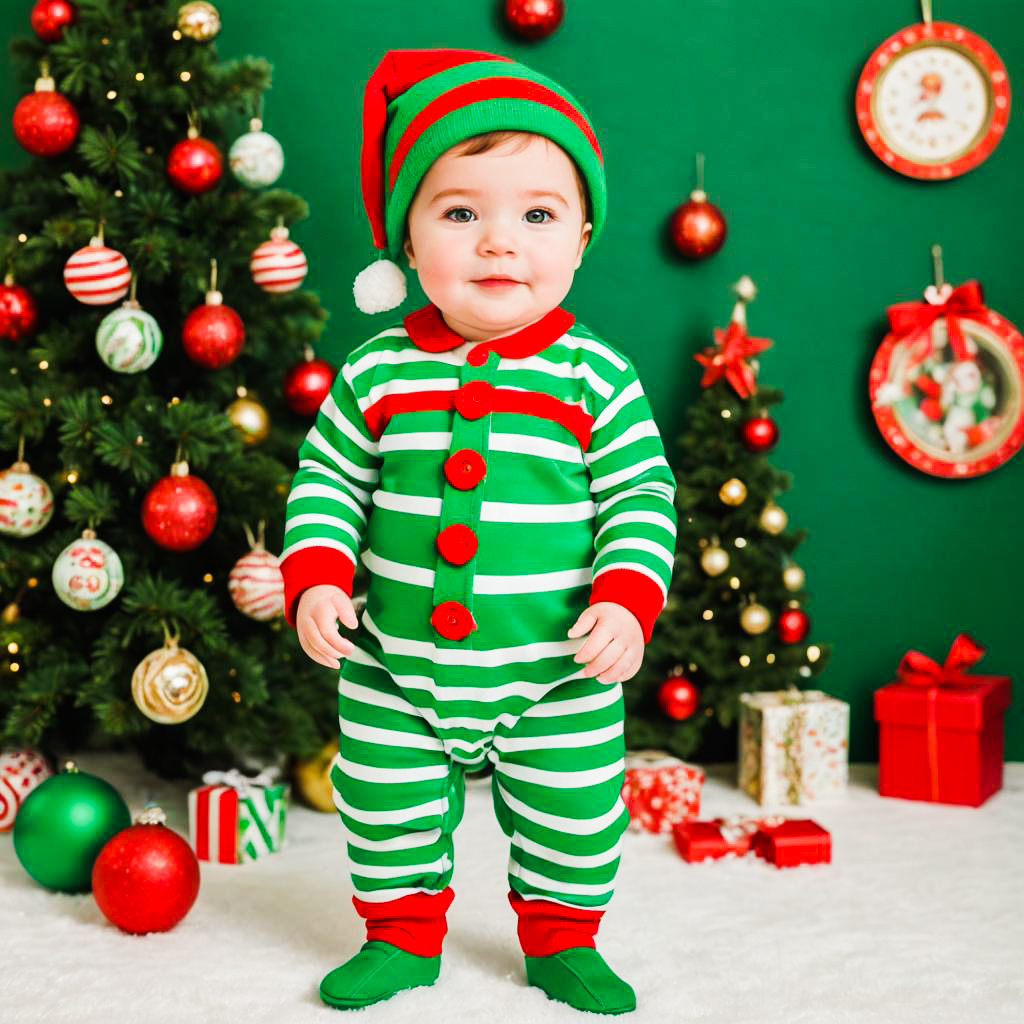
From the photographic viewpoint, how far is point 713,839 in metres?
1.97

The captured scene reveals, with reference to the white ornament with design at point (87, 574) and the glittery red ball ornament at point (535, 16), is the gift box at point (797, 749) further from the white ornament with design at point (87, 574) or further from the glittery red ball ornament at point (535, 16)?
the glittery red ball ornament at point (535, 16)

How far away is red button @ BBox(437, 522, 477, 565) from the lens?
4.38ft

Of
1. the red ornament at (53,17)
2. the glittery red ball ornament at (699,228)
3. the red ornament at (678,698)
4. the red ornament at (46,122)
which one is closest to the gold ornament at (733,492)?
the red ornament at (678,698)

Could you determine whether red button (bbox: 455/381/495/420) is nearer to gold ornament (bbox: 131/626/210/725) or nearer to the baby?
the baby

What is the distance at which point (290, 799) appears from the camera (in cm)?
227

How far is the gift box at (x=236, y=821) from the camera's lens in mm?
1946

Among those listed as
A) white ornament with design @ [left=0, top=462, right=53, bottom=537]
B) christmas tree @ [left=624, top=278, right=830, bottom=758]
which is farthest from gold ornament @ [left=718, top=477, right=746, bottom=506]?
white ornament with design @ [left=0, top=462, right=53, bottom=537]

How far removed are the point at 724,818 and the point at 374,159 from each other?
130 cm

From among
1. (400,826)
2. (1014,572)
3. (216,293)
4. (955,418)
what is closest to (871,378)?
(955,418)

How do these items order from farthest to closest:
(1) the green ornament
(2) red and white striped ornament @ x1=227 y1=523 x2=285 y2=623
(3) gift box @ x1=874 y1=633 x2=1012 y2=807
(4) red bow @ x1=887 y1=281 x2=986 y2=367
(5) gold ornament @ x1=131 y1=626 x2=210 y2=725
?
(4) red bow @ x1=887 y1=281 x2=986 y2=367, (3) gift box @ x1=874 y1=633 x2=1012 y2=807, (2) red and white striped ornament @ x1=227 y1=523 x2=285 y2=623, (5) gold ornament @ x1=131 y1=626 x2=210 y2=725, (1) the green ornament

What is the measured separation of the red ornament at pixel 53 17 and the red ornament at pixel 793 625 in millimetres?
1688

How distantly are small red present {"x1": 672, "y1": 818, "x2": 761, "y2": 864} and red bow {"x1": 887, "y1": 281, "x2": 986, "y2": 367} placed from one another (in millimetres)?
1084

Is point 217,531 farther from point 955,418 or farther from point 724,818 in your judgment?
point 955,418

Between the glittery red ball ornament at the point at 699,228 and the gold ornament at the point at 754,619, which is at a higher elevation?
the glittery red ball ornament at the point at 699,228
